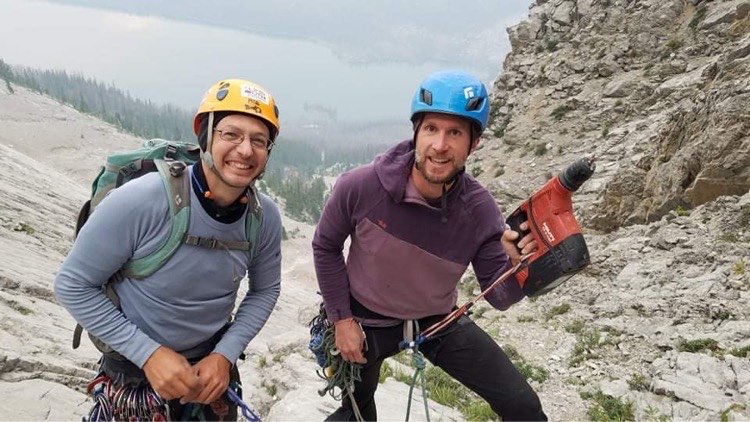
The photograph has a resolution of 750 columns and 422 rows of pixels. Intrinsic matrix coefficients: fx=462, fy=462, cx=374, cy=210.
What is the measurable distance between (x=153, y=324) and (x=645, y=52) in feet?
89.5

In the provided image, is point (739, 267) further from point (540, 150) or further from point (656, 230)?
point (540, 150)

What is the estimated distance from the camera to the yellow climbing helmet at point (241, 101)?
291 centimetres

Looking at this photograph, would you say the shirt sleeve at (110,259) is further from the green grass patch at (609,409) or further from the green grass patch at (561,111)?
the green grass patch at (561,111)

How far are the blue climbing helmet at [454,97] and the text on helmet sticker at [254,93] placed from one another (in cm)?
114

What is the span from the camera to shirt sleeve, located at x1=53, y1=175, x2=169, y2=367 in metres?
2.61

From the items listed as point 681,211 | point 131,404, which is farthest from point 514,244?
point 681,211

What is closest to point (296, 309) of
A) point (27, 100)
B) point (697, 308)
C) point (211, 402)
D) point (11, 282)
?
point (11, 282)

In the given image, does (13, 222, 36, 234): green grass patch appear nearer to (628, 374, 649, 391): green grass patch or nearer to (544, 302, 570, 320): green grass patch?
(544, 302, 570, 320): green grass patch

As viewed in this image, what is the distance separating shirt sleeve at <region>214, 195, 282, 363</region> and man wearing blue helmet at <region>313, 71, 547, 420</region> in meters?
0.43

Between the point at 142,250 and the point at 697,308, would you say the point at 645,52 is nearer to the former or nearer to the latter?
the point at 697,308

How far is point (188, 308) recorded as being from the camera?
2922 millimetres

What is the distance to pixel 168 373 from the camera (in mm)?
2818

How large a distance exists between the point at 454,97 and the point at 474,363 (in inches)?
84.9

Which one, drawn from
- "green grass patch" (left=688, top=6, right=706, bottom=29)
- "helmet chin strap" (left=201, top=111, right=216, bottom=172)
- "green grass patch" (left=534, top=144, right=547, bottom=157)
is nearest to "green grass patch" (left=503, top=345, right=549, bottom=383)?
"helmet chin strap" (left=201, top=111, right=216, bottom=172)
